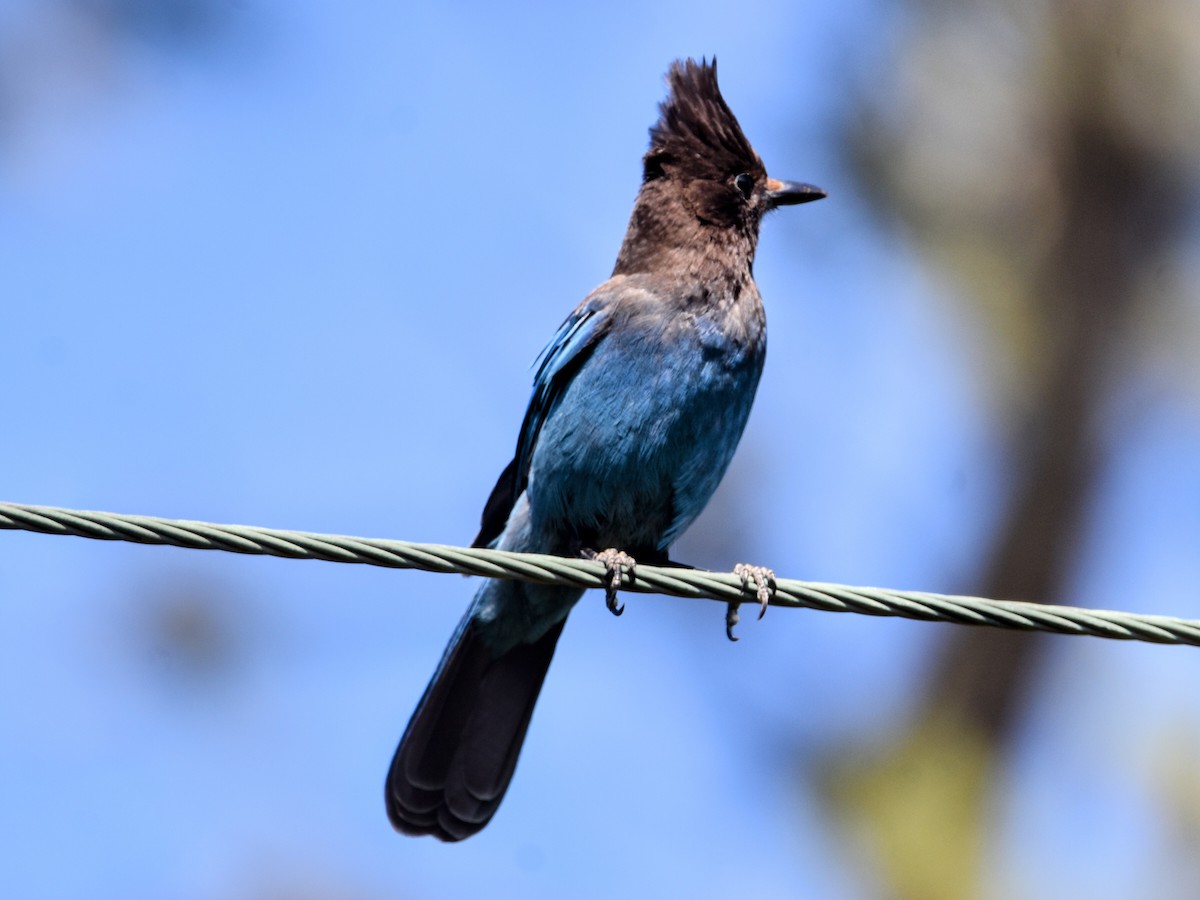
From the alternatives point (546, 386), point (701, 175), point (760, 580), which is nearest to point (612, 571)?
point (760, 580)

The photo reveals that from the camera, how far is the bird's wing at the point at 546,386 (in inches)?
255

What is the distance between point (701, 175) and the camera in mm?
7180

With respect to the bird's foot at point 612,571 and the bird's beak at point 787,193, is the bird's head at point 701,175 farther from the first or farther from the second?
the bird's foot at point 612,571

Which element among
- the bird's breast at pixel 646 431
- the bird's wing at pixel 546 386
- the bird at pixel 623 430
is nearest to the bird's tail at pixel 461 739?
the bird at pixel 623 430

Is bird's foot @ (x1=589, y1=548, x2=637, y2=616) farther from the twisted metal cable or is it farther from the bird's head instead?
the bird's head

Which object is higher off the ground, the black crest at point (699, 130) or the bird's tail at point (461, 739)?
the black crest at point (699, 130)

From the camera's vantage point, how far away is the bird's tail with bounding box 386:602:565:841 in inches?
262

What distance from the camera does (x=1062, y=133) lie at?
12.1 meters

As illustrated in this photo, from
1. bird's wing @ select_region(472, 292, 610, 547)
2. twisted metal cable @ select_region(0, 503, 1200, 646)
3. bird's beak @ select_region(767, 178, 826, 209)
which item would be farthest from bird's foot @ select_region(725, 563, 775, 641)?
bird's beak @ select_region(767, 178, 826, 209)

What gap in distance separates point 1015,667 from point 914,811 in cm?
144

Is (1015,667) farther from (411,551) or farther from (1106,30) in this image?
(411,551)

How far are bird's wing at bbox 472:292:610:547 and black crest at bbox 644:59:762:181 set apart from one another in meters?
0.93

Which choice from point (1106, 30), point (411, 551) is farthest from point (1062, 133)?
point (411, 551)

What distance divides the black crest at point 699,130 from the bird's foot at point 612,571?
222 centimetres
